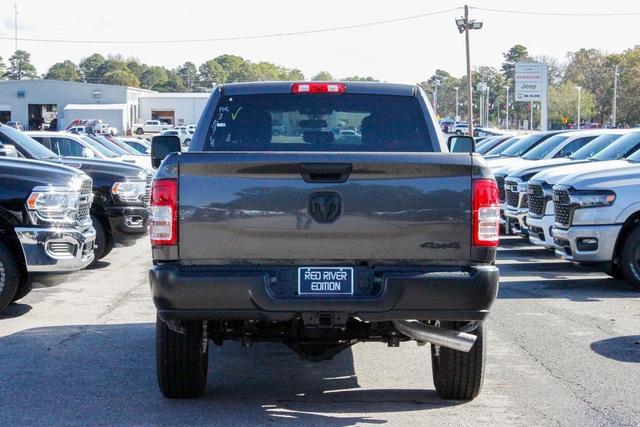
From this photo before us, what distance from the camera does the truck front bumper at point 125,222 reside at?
1322cm

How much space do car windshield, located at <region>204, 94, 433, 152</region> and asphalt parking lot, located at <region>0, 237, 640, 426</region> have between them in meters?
1.73

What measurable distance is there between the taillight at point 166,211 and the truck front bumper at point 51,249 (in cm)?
400

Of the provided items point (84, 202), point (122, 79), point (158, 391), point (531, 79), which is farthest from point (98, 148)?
point (122, 79)

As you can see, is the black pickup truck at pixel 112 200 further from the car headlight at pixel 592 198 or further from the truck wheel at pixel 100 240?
the car headlight at pixel 592 198

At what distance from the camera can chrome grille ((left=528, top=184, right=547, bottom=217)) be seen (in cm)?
1359

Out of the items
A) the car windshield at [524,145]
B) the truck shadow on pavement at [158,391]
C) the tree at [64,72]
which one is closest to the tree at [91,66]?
the tree at [64,72]

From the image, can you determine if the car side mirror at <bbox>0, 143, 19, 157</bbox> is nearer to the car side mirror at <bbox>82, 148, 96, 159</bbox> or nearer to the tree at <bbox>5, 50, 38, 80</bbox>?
the car side mirror at <bbox>82, 148, 96, 159</bbox>

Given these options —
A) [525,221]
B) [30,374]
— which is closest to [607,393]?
[30,374]

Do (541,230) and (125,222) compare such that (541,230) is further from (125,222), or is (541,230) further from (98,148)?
(98,148)

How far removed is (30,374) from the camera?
733cm

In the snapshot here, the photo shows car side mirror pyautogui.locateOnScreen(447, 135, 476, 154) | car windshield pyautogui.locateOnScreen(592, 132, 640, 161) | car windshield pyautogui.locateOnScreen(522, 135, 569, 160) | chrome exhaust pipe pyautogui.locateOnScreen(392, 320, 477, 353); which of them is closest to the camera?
chrome exhaust pipe pyautogui.locateOnScreen(392, 320, 477, 353)

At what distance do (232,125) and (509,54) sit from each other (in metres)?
138

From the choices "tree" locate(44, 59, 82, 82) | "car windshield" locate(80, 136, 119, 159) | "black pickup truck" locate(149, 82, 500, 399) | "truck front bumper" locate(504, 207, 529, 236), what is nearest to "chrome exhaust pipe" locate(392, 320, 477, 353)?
"black pickup truck" locate(149, 82, 500, 399)

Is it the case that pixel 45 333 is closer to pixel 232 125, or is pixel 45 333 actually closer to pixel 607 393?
pixel 232 125
